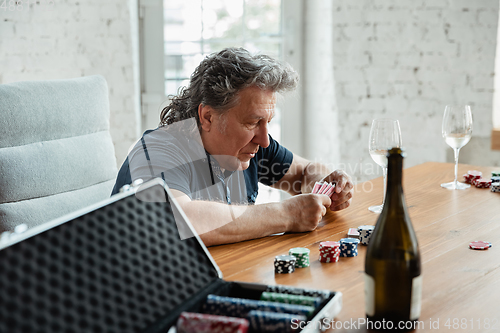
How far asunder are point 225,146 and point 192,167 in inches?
6.1

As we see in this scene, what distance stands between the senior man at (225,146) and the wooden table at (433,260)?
0.21 ft

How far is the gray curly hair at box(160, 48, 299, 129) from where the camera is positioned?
1499 mm

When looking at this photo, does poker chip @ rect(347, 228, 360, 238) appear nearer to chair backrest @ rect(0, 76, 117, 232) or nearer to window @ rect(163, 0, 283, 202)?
chair backrest @ rect(0, 76, 117, 232)

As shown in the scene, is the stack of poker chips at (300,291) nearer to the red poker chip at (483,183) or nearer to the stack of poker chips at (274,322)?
the stack of poker chips at (274,322)

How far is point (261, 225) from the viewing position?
1.20 metres

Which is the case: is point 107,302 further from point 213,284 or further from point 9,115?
point 9,115

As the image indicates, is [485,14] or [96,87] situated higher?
[485,14]

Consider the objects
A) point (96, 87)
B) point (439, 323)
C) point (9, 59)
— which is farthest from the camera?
point (9, 59)

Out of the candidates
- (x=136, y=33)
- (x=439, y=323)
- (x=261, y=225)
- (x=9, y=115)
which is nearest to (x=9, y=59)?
(x=136, y=33)

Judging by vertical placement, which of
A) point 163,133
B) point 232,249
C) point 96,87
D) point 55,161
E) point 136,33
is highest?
point 136,33

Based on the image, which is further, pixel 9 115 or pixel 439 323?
pixel 9 115

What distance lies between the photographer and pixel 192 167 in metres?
1.49

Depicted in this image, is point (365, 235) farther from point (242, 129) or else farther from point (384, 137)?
point (242, 129)

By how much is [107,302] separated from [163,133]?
3.26 ft
